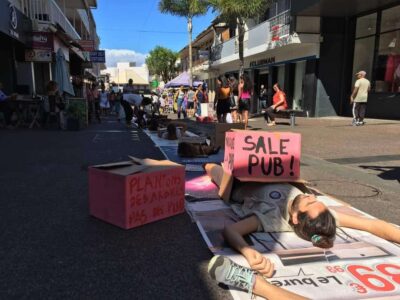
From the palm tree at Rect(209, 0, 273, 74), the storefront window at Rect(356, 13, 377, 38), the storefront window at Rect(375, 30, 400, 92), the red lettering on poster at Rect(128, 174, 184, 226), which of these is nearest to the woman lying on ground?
the red lettering on poster at Rect(128, 174, 184, 226)

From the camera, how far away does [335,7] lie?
17.8 metres

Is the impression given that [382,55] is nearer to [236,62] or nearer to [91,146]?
[91,146]

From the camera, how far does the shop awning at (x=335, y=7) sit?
1681 centimetres

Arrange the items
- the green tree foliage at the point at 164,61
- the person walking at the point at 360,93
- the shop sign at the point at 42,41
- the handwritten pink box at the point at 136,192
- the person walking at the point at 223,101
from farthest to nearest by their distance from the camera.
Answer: the green tree foliage at the point at 164,61
the shop sign at the point at 42,41
the person walking at the point at 360,93
the person walking at the point at 223,101
the handwritten pink box at the point at 136,192

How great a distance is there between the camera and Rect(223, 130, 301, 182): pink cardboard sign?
429cm

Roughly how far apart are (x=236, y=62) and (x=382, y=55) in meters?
16.8

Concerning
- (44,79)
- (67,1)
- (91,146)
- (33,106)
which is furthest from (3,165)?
(67,1)

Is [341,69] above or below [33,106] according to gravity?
above

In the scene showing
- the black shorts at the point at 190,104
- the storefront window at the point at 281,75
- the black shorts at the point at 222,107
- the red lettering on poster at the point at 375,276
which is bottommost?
the red lettering on poster at the point at 375,276

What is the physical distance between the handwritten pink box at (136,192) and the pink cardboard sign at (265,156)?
622 millimetres

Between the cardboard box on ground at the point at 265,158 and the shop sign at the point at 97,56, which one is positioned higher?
the shop sign at the point at 97,56

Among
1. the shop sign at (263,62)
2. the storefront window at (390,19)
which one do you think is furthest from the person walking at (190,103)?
the storefront window at (390,19)

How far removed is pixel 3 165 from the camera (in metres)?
7.04

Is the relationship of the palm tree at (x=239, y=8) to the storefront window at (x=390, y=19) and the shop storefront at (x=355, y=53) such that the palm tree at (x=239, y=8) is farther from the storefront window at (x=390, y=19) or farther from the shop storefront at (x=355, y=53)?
the storefront window at (x=390, y=19)
